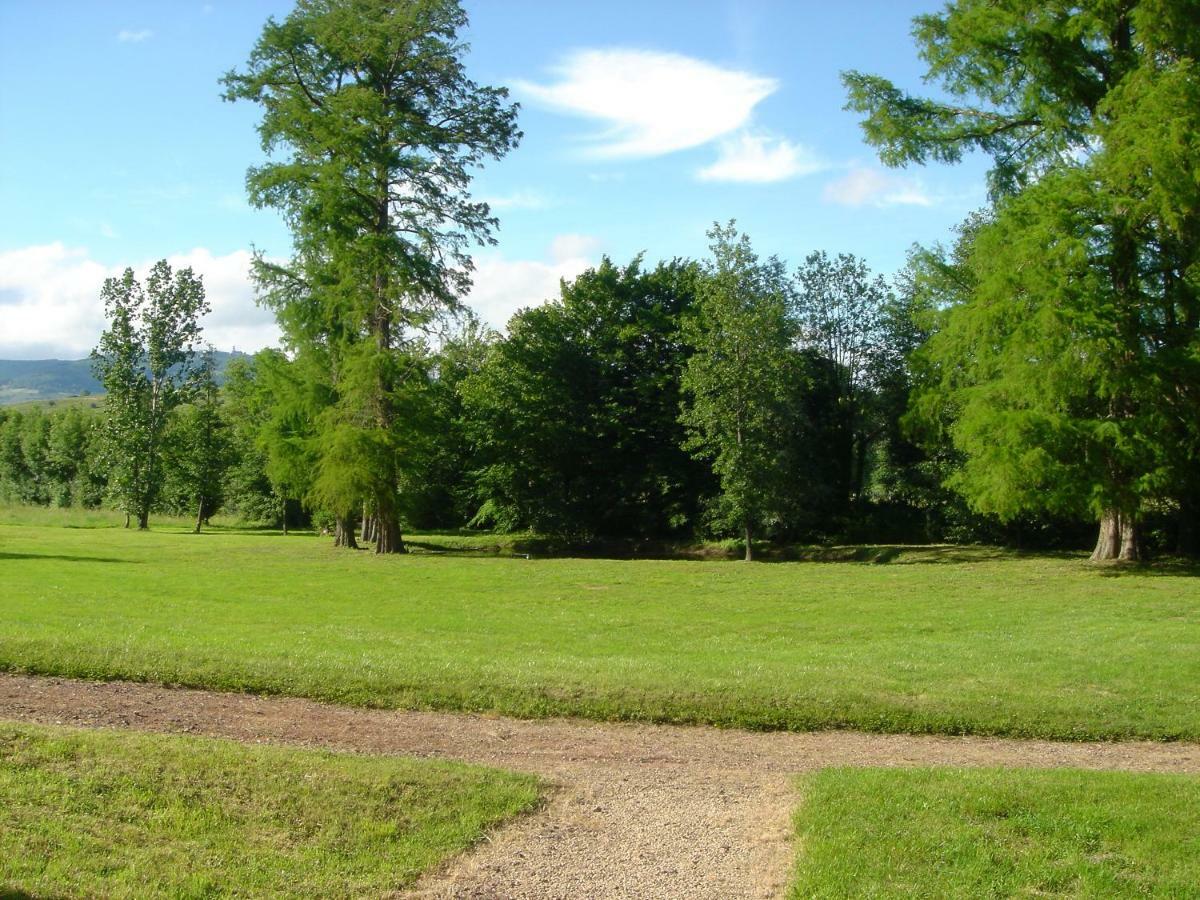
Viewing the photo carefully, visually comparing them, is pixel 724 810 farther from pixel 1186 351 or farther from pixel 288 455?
pixel 288 455

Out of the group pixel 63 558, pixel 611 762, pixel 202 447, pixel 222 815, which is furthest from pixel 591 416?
pixel 222 815

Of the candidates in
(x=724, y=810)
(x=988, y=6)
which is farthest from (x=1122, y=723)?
(x=988, y=6)

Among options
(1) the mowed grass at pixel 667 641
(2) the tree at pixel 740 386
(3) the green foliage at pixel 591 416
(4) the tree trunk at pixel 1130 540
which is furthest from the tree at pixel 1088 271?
(3) the green foliage at pixel 591 416

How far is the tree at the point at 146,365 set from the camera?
2376 inches

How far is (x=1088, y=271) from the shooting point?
965 inches

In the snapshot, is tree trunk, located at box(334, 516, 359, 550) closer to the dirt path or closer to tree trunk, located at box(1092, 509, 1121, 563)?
tree trunk, located at box(1092, 509, 1121, 563)

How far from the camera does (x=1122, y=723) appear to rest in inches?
408

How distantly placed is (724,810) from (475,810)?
6.34 ft

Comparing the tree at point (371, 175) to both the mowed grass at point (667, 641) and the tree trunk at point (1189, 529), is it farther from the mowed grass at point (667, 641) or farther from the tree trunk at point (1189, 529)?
the tree trunk at point (1189, 529)

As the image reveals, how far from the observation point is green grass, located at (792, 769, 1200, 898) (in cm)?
616

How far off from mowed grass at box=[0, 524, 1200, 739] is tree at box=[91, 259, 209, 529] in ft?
118

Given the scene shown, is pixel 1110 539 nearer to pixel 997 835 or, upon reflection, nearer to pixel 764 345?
pixel 764 345

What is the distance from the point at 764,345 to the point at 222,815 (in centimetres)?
3173

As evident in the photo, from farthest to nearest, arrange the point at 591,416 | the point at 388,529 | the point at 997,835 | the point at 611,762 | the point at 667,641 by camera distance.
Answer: the point at 591,416
the point at 388,529
the point at 667,641
the point at 611,762
the point at 997,835
